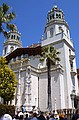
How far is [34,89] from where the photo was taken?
4466cm

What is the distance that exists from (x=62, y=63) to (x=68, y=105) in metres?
9.75

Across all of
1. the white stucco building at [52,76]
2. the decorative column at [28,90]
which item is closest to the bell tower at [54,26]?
the white stucco building at [52,76]

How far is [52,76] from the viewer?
148 feet

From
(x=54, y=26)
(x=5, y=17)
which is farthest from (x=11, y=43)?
(x=5, y=17)

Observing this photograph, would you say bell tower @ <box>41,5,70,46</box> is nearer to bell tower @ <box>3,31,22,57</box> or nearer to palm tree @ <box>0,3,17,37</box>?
bell tower @ <box>3,31,22,57</box>

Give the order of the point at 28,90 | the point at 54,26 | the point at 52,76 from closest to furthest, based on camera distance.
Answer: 1. the point at 28,90
2. the point at 52,76
3. the point at 54,26

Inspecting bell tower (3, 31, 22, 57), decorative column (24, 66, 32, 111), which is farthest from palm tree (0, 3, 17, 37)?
bell tower (3, 31, 22, 57)

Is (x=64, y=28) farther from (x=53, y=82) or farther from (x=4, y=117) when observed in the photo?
(x=4, y=117)

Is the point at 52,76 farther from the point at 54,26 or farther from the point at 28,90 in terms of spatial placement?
the point at 54,26

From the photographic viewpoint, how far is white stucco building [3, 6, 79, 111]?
42812 millimetres

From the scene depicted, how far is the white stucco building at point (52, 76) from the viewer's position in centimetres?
4281

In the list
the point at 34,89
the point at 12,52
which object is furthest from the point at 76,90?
the point at 12,52

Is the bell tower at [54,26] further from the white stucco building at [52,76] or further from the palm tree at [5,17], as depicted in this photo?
the palm tree at [5,17]

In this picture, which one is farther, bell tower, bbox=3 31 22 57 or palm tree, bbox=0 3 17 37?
bell tower, bbox=3 31 22 57
